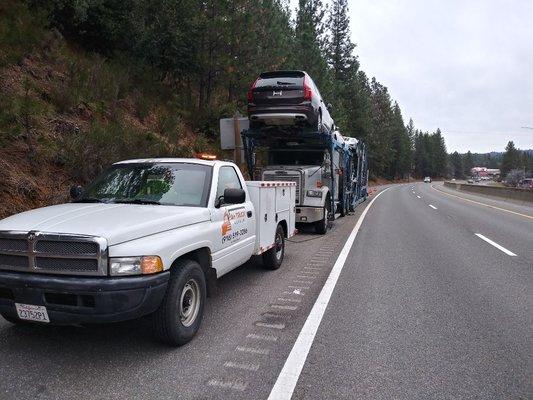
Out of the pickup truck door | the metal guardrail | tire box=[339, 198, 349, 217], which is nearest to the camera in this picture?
the pickup truck door

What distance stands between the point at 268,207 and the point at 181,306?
123 inches

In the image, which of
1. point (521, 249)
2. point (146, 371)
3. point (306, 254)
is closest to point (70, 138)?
point (306, 254)

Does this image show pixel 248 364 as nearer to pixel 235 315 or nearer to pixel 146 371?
pixel 146 371

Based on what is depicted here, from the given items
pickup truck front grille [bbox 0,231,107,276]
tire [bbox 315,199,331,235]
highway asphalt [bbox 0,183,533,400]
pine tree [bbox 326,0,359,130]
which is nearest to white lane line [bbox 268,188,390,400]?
highway asphalt [bbox 0,183,533,400]

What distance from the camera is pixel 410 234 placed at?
12156 millimetres

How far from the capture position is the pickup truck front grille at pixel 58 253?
3670mm

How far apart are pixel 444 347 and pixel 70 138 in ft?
28.4

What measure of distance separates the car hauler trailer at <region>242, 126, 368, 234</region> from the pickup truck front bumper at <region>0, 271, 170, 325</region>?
8.44 meters

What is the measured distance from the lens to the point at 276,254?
7672 mm

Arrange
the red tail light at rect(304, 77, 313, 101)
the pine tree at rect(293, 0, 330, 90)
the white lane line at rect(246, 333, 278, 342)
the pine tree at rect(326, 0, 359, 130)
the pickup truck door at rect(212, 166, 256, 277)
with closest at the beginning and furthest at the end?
the white lane line at rect(246, 333, 278, 342)
the pickup truck door at rect(212, 166, 256, 277)
the red tail light at rect(304, 77, 313, 101)
the pine tree at rect(293, 0, 330, 90)
the pine tree at rect(326, 0, 359, 130)

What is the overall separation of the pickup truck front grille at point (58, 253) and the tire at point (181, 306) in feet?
2.27

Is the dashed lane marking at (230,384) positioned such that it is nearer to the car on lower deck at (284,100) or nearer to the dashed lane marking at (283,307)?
the dashed lane marking at (283,307)

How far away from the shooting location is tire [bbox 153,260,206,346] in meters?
4.07

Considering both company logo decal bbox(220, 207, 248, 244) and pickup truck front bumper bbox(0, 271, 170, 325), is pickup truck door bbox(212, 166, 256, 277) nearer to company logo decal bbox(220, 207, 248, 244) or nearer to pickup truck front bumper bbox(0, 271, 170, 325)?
company logo decal bbox(220, 207, 248, 244)
